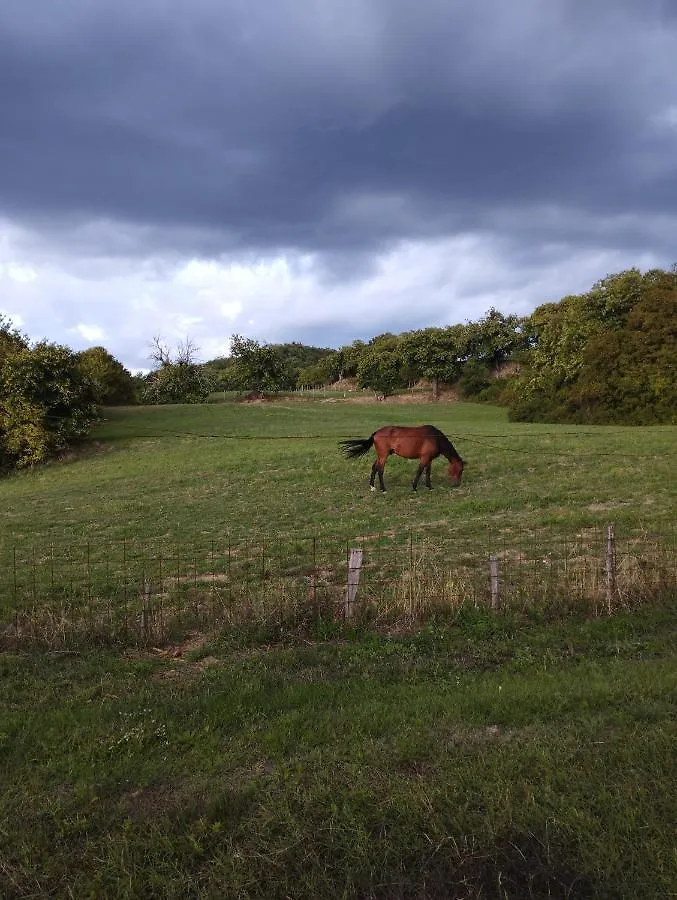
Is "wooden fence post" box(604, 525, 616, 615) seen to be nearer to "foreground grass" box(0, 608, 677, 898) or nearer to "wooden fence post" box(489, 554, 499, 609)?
"foreground grass" box(0, 608, 677, 898)

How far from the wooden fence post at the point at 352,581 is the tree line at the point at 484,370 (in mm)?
28610

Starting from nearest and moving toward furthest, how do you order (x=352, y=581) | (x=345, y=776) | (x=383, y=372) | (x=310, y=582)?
(x=345, y=776), (x=352, y=581), (x=310, y=582), (x=383, y=372)

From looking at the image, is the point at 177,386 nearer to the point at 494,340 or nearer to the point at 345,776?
the point at 494,340

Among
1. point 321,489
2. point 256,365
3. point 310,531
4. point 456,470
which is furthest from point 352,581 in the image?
point 256,365

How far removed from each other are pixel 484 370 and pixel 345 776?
72.4 meters

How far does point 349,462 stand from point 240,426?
58.4ft

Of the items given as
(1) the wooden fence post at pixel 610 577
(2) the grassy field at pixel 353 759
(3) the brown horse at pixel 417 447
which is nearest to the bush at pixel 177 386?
(3) the brown horse at pixel 417 447

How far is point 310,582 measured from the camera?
968 centimetres

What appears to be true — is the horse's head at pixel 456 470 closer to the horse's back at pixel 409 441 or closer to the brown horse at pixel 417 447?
the brown horse at pixel 417 447

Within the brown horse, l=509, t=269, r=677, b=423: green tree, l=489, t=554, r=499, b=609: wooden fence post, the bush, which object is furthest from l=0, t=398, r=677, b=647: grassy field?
the bush

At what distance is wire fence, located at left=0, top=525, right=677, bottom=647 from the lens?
7199 millimetres

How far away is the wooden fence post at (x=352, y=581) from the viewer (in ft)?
23.7

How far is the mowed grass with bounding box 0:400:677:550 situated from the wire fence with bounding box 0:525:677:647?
135 cm

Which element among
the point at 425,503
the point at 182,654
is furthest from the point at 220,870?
the point at 425,503
